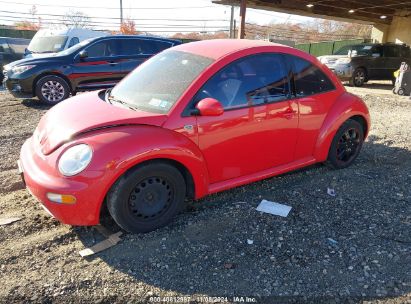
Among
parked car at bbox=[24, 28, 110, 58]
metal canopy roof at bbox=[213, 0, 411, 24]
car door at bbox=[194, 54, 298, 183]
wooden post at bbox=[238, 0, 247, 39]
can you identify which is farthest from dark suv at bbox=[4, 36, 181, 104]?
car door at bbox=[194, 54, 298, 183]

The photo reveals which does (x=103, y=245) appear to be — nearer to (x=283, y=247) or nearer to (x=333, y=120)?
(x=283, y=247)

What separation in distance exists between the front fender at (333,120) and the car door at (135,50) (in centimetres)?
635

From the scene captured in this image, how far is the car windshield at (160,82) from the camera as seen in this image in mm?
3443

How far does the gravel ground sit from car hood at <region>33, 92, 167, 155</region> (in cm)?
83

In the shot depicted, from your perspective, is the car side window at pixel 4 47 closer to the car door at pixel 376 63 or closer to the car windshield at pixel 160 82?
the car windshield at pixel 160 82

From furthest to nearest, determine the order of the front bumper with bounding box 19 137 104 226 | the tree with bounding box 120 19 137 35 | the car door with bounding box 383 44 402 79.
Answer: the tree with bounding box 120 19 137 35 → the car door with bounding box 383 44 402 79 → the front bumper with bounding box 19 137 104 226

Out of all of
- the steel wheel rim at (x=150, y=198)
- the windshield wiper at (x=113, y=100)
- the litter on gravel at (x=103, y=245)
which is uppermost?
the windshield wiper at (x=113, y=100)

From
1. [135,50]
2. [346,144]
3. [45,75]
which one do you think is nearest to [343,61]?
[135,50]

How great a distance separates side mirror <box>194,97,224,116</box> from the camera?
324cm

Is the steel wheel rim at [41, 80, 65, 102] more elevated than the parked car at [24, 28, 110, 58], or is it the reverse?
the parked car at [24, 28, 110, 58]

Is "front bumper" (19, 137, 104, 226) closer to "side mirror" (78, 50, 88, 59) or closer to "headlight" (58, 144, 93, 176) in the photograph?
"headlight" (58, 144, 93, 176)

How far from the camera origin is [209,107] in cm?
323

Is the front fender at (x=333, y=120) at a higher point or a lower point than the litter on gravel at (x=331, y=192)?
higher

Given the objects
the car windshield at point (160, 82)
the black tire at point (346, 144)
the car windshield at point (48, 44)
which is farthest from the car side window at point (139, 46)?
the black tire at point (346, 144)
